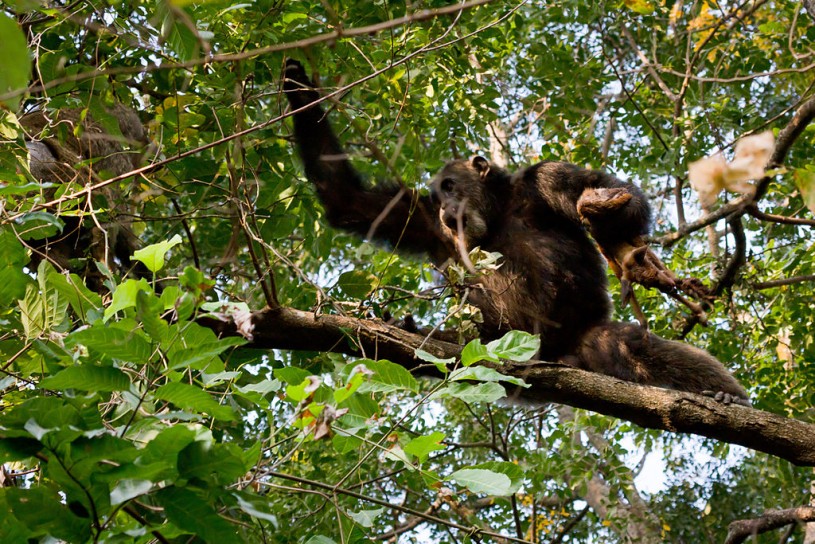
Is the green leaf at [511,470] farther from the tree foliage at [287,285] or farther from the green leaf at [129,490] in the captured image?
the green leaf at [129,490]

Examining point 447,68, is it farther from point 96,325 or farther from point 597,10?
point 96,325

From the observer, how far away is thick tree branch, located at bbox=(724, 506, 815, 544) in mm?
3889

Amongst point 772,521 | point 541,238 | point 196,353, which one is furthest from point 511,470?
point 541,238

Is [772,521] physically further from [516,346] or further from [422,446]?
[422,446]

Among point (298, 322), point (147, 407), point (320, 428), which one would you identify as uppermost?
point (320, 428)

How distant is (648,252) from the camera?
4.43 meters

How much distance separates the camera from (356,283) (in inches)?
183

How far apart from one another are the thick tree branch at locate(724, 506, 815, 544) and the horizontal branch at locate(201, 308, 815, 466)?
25 cm

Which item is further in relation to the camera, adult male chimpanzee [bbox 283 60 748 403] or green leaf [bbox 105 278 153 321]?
adult male chimpanzee [bbox 283 60 748 403]

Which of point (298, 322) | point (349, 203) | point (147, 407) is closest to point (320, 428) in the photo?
point (147, 407)

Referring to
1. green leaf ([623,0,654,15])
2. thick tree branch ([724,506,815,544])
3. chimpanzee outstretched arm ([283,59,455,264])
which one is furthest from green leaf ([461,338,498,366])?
green leaf ([623,0,654,15])

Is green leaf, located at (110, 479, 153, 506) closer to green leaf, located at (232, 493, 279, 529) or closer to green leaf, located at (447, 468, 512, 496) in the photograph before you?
green leaf, located at (232, 493, 279, 529)

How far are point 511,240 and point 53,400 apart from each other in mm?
4112

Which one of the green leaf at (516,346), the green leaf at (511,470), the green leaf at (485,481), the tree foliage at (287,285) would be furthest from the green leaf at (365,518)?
the green leaf at (516,346)
